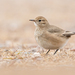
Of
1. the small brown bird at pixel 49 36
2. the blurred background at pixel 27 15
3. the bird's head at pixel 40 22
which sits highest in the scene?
the bird's head at pixel 40 22

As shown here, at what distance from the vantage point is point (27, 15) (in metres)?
18.7

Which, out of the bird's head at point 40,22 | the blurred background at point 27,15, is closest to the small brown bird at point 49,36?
the bird's head at point 40,22

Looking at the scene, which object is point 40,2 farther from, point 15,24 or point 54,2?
point 15,24

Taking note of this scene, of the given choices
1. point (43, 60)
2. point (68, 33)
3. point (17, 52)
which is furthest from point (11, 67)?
point (68, 33)

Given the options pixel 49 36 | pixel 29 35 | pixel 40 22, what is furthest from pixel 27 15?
pixel 49 36

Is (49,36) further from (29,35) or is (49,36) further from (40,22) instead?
(29,35)

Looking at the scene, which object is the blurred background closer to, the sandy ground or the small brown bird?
the sandy ground

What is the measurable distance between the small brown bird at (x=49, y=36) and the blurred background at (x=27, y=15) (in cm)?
447

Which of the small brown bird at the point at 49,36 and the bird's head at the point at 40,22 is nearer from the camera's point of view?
the small brown bird at the point at 49,36

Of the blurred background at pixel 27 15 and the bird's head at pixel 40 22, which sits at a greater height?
the bird's head at pixel 40 22

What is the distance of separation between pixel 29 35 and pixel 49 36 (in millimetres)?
6311

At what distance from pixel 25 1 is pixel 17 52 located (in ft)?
51.0

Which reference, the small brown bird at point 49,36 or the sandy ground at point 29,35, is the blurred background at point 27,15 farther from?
the small brown bird at point 49,36

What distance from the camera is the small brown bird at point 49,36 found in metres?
7.63
